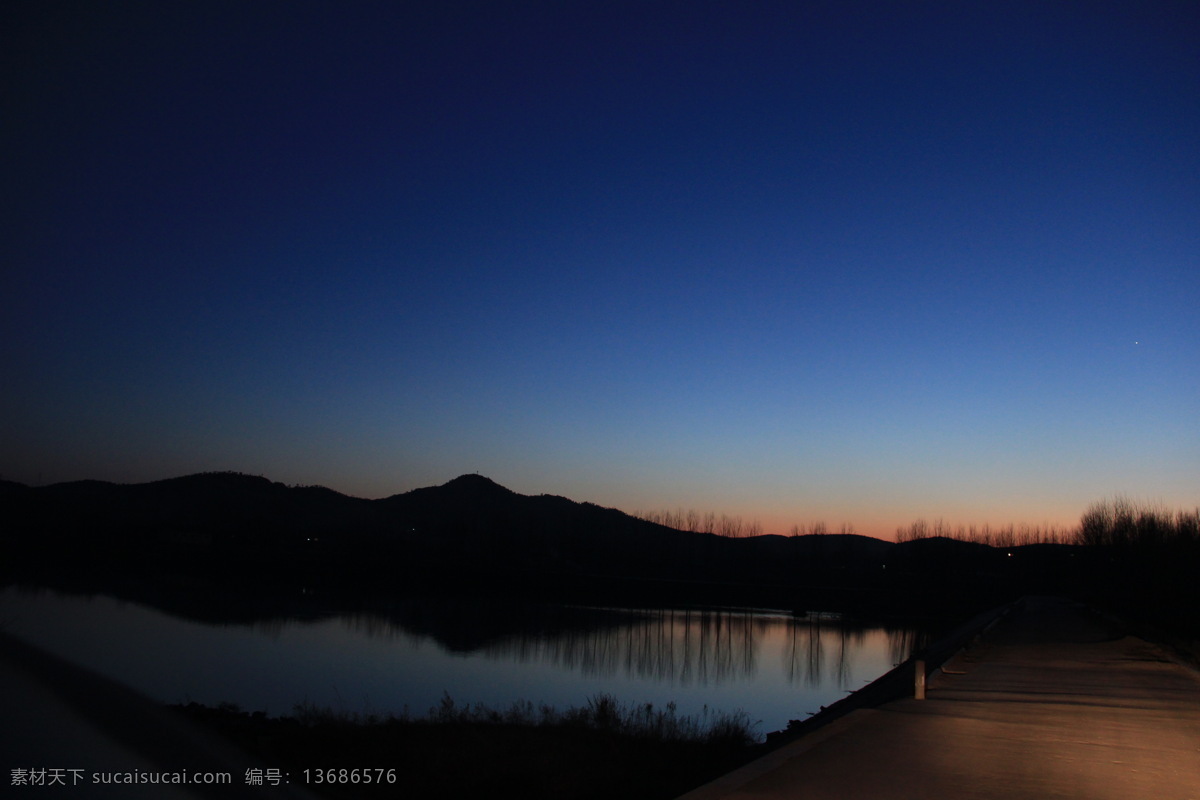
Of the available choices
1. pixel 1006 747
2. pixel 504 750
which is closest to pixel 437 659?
pixel 504 750

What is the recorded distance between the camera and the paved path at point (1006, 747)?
767 cm

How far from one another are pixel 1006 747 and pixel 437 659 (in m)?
23.5

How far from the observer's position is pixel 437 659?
29828 mm

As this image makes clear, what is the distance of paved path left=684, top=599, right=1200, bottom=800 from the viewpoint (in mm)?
7672

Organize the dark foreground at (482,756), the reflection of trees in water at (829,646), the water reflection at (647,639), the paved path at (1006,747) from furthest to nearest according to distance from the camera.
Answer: the reflection of trees in water at (829,646)
the water reflection at (647,639)
the dark foreground at (482,756)
the paved path at (1006,747)

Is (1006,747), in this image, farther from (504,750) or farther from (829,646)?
(829,646)

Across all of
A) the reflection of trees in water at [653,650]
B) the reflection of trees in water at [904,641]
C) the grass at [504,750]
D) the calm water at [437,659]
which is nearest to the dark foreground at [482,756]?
the grass at [504,750]

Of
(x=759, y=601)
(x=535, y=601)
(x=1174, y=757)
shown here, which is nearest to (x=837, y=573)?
(x=759, y=601)

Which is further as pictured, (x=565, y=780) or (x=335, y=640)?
(x=335, y=640)

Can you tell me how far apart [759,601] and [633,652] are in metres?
54.1

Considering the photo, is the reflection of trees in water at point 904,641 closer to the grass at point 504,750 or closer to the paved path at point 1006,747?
the paved path at point 1006,747

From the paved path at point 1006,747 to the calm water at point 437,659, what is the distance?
7.84 m

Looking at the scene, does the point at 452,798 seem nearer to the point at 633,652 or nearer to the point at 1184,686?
the point at 1184,686

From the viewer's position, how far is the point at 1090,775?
828 cm
